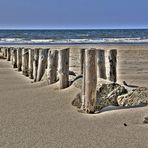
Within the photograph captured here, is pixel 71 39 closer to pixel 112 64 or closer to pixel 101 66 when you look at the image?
pixel 112 64

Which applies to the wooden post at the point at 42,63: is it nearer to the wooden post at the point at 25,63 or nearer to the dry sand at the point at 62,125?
the wooden post at the point at 25,63

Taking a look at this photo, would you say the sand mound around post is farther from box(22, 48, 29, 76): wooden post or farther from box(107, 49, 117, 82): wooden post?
box(22, 48, 29, 76): wooden post

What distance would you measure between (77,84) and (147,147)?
3740 mm

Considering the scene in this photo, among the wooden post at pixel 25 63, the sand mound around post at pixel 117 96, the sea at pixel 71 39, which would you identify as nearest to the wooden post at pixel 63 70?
the sand mound around post at pixel 117 96

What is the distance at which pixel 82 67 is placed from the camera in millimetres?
9883

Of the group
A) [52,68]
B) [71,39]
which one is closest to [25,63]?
[52,68]

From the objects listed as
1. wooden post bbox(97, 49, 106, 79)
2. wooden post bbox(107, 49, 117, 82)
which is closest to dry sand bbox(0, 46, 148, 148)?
wooden post bbox(97, 49, 106, 79)

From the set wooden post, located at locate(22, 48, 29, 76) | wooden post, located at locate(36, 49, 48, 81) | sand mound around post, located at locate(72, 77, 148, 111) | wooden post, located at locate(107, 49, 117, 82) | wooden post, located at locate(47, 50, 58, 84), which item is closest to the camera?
sand mound around post, located at locate(72, 77, 148, 111)

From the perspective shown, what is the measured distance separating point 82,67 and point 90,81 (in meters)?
3.60

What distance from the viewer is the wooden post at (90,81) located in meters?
6.26

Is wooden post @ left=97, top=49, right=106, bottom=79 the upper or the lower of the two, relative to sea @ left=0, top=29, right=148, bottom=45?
lower

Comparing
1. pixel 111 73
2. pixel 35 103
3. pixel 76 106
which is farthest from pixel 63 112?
pixel 111 73

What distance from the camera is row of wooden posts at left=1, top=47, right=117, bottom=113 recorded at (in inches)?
248

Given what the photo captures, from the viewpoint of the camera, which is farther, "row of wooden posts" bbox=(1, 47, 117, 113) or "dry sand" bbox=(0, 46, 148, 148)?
"row of wooden posts" bbox=(1, 47, 117, 113)
